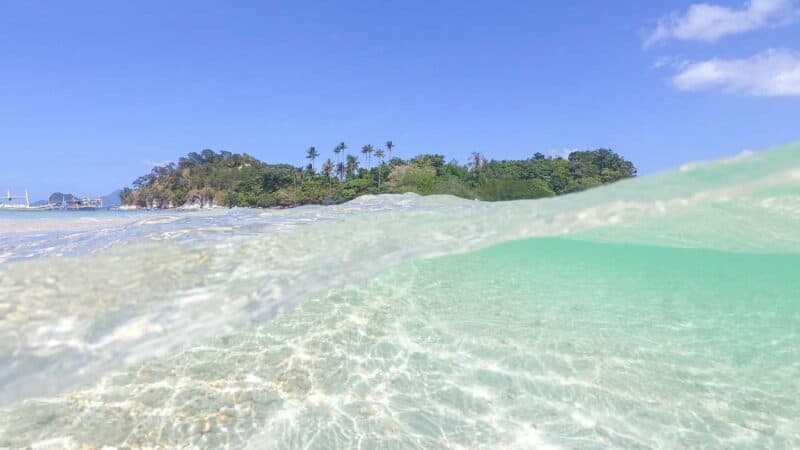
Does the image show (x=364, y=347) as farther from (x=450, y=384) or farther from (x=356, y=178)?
(x=356, y=178)

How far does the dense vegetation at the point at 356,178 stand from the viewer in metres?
45.7

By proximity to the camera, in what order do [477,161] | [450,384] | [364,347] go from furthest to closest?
[477,161], [364,347], [450,384]

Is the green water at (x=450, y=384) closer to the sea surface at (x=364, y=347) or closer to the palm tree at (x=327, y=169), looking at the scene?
the sea surface at (x=364, y=347)

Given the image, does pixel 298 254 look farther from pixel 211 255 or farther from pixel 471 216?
pixel 471 216

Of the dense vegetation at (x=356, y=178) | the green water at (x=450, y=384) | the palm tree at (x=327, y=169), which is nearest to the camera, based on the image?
the green water at (x=450, y=384)

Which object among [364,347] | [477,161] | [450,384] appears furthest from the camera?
[477,161]

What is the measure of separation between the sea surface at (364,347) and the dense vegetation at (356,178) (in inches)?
975

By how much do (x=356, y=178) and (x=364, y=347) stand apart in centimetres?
5894

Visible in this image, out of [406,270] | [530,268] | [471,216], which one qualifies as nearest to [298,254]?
[471,216]

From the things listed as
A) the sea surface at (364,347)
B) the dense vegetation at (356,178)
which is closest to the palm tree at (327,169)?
the dense vegetation at (356,178)

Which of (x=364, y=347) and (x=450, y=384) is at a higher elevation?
(x=364, y=347)

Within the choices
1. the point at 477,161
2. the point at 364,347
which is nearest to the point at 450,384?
the point at 364,347

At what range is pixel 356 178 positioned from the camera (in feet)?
209

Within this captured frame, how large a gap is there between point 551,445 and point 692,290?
12702mm
